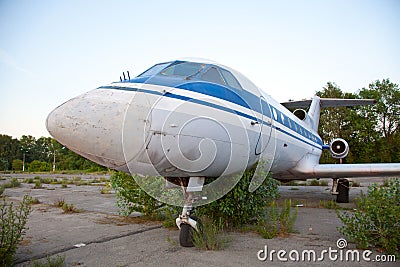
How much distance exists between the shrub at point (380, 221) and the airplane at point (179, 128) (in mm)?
1882

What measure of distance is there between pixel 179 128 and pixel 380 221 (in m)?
3.40

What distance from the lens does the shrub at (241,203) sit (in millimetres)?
5911

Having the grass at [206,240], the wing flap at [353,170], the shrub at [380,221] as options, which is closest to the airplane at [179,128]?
the grass at [206,240]

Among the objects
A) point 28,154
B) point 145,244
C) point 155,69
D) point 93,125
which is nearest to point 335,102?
point 155,69

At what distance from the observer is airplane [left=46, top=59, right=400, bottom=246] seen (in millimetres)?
3348

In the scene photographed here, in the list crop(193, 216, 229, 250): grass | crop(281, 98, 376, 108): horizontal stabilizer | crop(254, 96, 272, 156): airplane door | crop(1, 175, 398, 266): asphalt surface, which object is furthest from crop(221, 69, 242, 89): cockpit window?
crop(281, 98, 376, 108): horizontal stabilizer

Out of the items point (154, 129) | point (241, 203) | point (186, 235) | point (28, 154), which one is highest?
point (154, 129)

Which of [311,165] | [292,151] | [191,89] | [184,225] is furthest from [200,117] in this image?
[311,165]

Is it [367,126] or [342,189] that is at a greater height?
[367,126]

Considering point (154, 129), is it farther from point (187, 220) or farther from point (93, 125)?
point (187, 220)

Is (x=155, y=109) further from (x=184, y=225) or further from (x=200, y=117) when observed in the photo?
(x=184, y=225)

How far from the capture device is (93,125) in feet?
10.7

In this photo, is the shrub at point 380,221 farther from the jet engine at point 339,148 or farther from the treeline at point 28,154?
the treeline at point 28,154

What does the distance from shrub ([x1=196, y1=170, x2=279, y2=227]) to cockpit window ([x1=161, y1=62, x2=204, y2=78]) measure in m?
2.15
